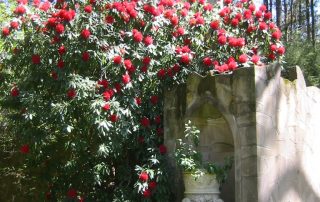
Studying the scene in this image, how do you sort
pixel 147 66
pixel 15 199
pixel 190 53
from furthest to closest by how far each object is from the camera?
1. pixel 15 199
2. pixel 190 53
3. pixel 147 66

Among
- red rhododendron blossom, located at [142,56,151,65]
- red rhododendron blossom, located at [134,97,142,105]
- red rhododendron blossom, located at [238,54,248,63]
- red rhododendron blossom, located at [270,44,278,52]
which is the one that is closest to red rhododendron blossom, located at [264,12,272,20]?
red rhododendron blossom, located at [270,44,278,52]

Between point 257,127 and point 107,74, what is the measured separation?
1.98 m

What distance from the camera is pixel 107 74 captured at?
5.96 meters

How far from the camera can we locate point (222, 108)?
19.4ft

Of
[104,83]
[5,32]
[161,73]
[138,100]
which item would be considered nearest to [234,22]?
[161,73]

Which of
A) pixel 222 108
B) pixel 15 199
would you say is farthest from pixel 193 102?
pixel 15 199

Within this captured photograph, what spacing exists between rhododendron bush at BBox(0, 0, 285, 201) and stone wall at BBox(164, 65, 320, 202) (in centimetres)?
31

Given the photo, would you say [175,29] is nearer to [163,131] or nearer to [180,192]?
[163,131]

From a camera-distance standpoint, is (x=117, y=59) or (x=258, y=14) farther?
(x=258, y=14)

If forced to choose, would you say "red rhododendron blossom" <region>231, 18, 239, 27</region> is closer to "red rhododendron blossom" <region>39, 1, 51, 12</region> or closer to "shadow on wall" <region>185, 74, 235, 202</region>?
"shadow on wall" <region>185, 74, 235, 202</region>

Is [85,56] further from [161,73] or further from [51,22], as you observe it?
[161,73]

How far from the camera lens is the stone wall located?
17.9 ft

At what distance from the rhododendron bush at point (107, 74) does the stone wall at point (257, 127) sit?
1.01 feet

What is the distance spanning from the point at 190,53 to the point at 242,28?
3.57 ft
